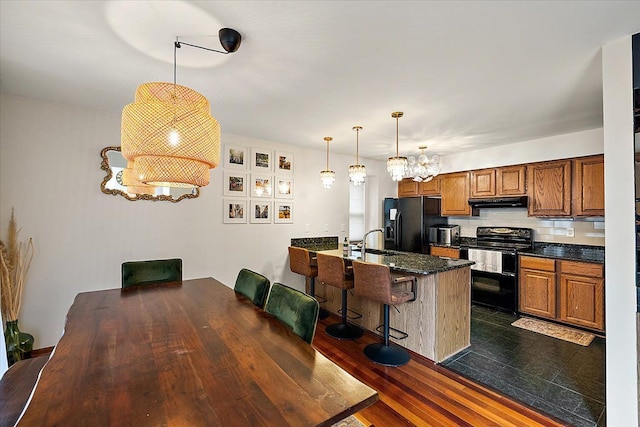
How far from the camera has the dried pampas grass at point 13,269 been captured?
2.40m

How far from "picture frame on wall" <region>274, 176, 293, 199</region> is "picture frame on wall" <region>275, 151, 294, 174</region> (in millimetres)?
105

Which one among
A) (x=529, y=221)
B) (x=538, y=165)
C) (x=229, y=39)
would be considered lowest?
(x=529, y=221)

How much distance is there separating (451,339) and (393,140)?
100 inches

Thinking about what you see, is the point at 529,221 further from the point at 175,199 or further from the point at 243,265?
the point at 175,199

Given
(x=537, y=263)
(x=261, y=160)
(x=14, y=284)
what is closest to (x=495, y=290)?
(x=537, y=263)

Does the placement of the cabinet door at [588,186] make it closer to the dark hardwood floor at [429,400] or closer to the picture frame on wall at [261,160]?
the dark hardwood floor at [429,400]

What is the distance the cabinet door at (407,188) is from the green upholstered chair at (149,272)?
4.11 meters

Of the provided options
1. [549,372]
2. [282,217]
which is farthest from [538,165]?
[282,217]

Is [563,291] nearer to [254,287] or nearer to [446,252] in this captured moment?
[446,252]

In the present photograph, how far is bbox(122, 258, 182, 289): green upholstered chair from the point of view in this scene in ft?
7.98

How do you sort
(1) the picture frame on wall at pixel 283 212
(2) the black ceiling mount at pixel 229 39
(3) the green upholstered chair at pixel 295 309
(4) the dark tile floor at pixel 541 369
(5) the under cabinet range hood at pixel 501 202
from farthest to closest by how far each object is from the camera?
(1) the picture frame on wall at pixel 283 212
(5) the under cabinet range hood at pixel 501 202
(4) the dark tile floor at pixel 541 369
(2) the black ceiling mount at pixel 229 39
(3) the green upholstered chair at pixel 295 309

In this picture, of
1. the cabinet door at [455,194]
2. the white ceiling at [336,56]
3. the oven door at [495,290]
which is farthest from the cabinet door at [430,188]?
the white ceiling at [336,56]

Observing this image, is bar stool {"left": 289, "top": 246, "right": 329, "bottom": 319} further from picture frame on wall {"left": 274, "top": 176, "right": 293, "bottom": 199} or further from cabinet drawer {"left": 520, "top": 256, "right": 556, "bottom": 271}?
cabinet drawer {"left": 520, "top": 256, "right": 556, "bottom": 271}

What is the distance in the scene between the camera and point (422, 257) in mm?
3121
